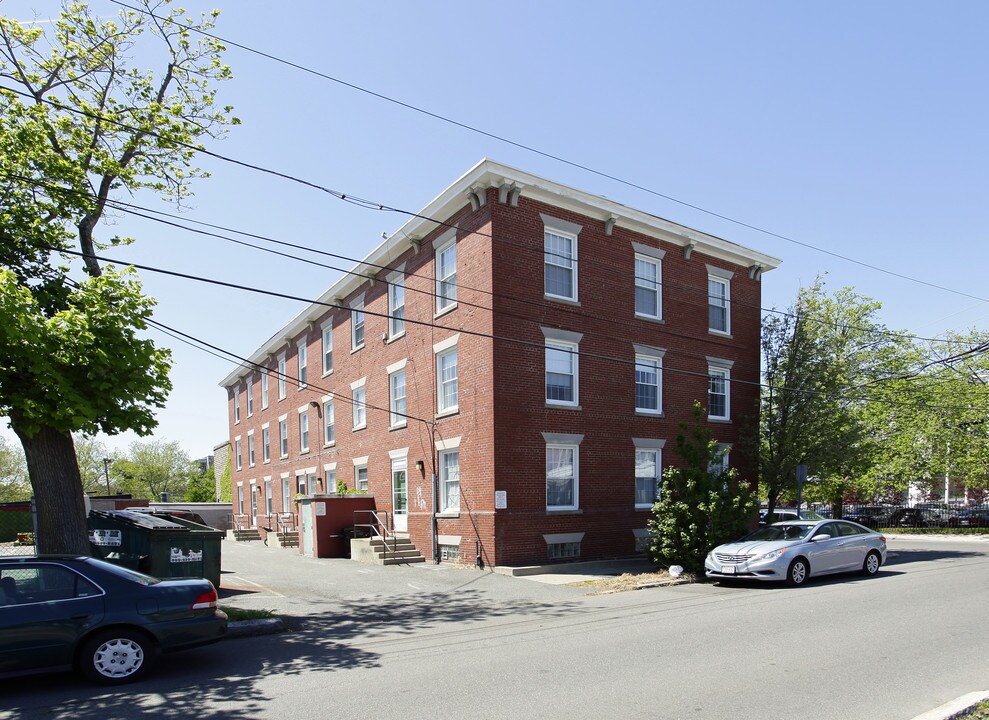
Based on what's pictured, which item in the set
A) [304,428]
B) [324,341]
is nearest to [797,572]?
[324,341]

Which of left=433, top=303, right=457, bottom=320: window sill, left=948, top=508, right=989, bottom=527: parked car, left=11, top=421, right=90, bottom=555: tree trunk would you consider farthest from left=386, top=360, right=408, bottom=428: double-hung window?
left=948, top=508, right=989, bottom=527: parked car

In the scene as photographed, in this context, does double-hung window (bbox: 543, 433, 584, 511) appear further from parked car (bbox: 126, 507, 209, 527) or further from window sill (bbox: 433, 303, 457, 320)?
parked car (bbox: 126, 507, 209, 527)

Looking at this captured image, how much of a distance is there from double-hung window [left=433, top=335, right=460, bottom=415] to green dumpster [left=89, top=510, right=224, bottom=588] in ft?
25.6

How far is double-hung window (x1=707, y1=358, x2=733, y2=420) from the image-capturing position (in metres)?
23.1

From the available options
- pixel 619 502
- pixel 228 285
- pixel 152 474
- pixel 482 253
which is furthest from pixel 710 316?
pixel 152 474

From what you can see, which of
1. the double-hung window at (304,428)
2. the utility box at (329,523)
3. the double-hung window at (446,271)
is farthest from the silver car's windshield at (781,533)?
the double-hung window at (304,428)

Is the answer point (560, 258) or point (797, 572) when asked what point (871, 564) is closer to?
point (797, 572)

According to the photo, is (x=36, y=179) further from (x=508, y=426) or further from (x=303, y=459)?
(x=303, y=459)

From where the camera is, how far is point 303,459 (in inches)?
1256

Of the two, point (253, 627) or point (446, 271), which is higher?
point (446, 271)

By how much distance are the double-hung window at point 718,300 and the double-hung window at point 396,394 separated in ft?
32.6

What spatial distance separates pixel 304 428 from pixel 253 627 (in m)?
22.4

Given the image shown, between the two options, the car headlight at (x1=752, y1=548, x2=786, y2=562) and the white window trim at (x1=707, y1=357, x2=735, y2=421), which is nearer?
the car headlight at (x1=752, y1=548, x2=786, y2=562)

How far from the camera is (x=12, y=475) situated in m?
62.8
